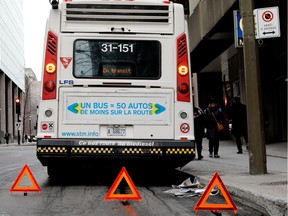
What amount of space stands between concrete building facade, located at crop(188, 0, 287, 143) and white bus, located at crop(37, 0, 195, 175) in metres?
7.45

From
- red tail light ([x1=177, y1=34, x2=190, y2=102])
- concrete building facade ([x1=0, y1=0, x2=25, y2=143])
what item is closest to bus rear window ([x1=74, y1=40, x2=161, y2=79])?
red tail light ([x1=177, y1=34, x2=190, y2=102])

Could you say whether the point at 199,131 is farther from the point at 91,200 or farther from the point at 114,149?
the point at 91,200

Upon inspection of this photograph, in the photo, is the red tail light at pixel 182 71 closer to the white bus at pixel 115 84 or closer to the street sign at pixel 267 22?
the white bus at pixel 115 84

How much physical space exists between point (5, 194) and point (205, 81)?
79.4 ft

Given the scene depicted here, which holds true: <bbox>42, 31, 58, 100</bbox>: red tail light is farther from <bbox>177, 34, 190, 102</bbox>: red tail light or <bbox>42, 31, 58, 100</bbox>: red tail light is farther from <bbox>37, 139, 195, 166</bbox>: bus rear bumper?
<bbox>177, 34, 190, 102</bbox>: red tail light

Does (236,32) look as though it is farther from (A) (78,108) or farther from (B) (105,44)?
(A) (78,108)

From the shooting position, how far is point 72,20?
8828 mm

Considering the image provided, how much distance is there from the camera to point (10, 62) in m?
81.1

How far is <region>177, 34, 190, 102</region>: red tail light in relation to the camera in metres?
8.76

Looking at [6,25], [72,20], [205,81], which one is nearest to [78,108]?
[72,20]

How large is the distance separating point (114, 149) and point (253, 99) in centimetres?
285

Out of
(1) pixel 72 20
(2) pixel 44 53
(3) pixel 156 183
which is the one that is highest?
(1) pixel 72 20

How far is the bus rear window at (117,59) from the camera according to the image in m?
8.73

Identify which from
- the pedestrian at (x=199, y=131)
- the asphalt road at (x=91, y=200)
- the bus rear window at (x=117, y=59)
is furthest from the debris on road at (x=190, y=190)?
the pedestrian at (x=199, y=131)
